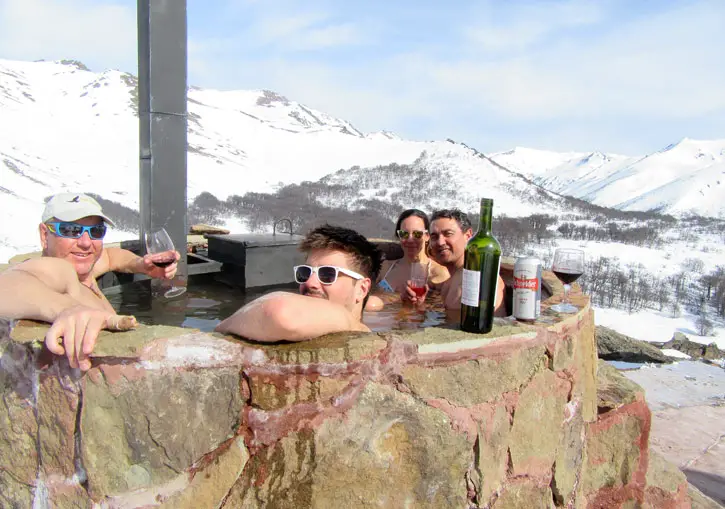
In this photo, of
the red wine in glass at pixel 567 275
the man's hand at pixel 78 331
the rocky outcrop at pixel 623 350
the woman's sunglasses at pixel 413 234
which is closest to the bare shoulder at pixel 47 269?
the man's hand at pixel 78 331

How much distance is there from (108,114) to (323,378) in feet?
252

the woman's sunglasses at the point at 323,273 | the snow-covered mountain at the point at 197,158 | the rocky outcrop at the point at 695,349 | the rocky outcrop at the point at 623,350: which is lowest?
the rocky outcrop at the point at 695,349

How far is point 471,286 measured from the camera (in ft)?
6.88

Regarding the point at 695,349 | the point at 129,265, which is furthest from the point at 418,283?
the point at 695,349

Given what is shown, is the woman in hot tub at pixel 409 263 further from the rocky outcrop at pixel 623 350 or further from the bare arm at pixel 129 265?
the rocky outcrop at pixel 623 350

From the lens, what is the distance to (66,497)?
2.00 meters

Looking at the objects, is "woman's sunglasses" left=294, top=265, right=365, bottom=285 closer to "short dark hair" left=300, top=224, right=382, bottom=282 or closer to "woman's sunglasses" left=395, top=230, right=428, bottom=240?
"short dark hair" left=300, top=224, right=382, bottom=282

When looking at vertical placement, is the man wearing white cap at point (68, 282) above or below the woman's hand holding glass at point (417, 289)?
above

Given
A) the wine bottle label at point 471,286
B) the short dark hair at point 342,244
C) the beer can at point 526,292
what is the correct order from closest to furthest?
the wine bottle label at point 471,286 → the beer can at point 526,292 → the short dark hair at point 342,244

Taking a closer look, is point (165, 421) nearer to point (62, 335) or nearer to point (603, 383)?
point (62, 335)

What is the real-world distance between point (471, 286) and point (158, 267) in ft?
6.91

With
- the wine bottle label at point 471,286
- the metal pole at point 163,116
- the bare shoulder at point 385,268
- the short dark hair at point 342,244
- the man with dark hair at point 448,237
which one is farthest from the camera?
the bare shoulder at point 385,268

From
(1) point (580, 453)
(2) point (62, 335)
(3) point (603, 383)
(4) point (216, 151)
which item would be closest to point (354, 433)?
(2) point (62, 335)

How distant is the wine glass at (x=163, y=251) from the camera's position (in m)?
3.28
